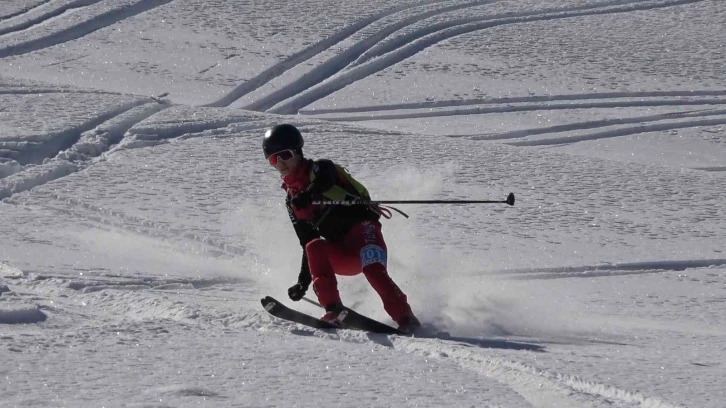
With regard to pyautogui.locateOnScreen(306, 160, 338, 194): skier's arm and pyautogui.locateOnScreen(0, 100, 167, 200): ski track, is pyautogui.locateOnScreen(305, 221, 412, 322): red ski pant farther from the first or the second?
pyautogui.locateOnScreen(0, 100, 167, 200): ski track

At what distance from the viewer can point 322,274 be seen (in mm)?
5418

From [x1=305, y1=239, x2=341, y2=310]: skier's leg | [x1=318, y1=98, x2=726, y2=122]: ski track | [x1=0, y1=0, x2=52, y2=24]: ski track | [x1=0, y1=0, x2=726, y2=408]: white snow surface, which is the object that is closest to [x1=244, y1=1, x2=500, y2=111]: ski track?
[x1=0, y1=0, x2=726, y2=408]: white snow surface

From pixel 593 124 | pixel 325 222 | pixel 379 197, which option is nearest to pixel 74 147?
pixel 379 197

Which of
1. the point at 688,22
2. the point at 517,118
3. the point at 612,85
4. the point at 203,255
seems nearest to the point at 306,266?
the point at 203,255

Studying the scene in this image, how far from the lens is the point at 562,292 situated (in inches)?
253

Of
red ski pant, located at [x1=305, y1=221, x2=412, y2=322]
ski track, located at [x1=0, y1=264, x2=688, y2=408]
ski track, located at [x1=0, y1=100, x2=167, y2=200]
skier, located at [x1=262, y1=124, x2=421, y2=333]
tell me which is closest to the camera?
ski track, located at [x1=0, y1=264, x2=688, y2=408]

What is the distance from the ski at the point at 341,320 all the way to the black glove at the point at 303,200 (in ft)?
1.82

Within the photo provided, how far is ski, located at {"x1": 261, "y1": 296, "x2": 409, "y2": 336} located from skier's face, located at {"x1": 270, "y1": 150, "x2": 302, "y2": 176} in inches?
32.4

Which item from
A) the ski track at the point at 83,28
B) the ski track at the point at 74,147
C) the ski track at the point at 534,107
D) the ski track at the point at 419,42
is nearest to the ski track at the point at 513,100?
the ski track at the point at 534,107

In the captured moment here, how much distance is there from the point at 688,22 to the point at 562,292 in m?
11.8

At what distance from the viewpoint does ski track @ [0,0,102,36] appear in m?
17.2

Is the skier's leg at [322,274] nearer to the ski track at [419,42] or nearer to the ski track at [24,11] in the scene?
the ski track at [419,42]

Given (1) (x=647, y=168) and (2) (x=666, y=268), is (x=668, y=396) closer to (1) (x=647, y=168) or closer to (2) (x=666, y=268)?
(2) (x=666, y=268)

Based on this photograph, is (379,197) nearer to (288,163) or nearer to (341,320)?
(288,163)
